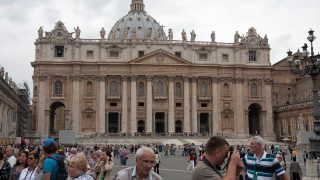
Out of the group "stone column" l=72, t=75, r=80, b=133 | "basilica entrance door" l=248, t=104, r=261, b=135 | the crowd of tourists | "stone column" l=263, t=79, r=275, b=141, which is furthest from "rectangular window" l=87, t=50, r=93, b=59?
the crowd of tourists

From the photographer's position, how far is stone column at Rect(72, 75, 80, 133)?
64981 mm

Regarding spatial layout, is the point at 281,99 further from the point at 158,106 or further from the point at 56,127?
the point at 56,127

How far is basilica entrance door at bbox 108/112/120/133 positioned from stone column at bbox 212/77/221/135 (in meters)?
14.7

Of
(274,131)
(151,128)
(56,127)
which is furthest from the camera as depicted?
(56,127)

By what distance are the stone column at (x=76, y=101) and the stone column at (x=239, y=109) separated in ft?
78.8

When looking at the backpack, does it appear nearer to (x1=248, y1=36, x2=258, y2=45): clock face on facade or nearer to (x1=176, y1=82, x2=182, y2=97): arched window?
(x1=176, y1=82, x2=182, y2=97): arched window

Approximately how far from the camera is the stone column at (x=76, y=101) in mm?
64981

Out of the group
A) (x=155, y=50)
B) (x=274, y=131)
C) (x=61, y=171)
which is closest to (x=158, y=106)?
(x=155, y=50)

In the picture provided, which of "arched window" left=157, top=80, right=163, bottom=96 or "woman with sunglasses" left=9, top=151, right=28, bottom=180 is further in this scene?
"arched window" left=157, top=80, right=163, bottom=96

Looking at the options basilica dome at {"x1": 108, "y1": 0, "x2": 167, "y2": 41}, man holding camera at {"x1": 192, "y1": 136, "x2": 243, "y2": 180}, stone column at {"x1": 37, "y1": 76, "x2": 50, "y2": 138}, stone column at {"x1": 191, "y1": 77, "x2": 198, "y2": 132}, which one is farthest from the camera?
basilica dome at {"x1": 108, "y1": 0, "x2": 167, "y2": 41}

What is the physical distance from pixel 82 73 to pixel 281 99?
34016 millimetres

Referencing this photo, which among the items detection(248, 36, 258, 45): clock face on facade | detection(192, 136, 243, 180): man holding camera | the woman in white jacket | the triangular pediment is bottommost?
the woman in white jacket

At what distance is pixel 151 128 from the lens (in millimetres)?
65812

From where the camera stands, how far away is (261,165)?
6699 mm
